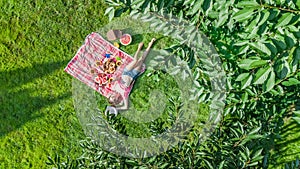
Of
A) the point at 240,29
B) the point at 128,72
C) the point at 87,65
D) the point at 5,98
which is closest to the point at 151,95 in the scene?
the point at 128,72

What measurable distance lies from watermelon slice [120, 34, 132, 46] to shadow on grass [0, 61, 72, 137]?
764 mm

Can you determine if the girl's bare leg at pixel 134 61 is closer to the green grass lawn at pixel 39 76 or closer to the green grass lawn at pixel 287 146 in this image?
the green grass lawn at pixel 39 76

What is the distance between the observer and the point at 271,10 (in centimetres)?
159

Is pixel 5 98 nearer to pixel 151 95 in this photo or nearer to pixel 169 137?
pixel 151 95

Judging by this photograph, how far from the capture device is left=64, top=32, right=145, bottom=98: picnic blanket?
15.1ft

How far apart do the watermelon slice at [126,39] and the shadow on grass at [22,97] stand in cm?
76

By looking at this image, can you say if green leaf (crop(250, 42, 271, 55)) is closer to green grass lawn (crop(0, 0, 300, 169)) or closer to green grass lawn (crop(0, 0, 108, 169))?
green grass lawn (crop(0, 0, 300, 169))

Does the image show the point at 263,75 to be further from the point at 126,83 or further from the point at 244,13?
the point at 126,83

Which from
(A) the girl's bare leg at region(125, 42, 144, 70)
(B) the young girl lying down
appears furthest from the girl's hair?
(A) the girl's bare leg at region(125, 42, 144, 70)

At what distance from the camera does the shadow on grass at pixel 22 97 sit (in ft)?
15.3

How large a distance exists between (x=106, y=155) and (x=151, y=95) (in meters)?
1.88

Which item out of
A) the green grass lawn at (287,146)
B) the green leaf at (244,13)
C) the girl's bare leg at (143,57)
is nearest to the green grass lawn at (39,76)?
the girl's bare leg at (143,57)

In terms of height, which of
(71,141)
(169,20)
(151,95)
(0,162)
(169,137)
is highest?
(169,20)

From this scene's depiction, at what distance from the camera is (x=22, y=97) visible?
15.5 feet
